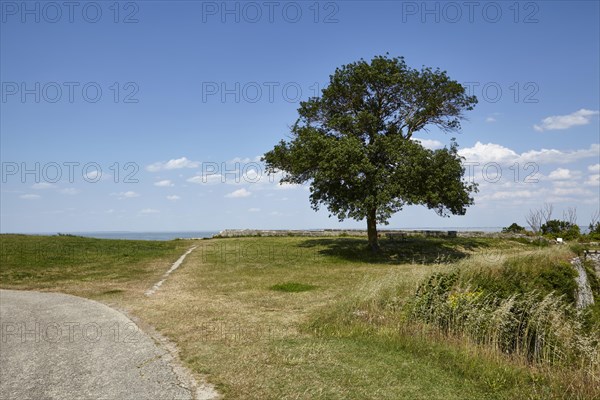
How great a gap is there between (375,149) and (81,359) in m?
21.9

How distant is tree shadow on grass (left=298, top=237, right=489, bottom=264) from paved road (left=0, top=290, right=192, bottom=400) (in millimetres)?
18595

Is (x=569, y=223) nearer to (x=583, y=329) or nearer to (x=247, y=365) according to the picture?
(x=583, y=329)

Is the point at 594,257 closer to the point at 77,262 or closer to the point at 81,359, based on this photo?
the point at 81,359

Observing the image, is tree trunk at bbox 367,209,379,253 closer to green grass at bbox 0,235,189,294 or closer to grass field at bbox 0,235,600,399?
grass field at bbox 0,235,600,399

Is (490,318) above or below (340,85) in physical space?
below

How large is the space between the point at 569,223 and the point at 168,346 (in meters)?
51.2

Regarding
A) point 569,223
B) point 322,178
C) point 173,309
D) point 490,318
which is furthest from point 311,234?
point 490,318

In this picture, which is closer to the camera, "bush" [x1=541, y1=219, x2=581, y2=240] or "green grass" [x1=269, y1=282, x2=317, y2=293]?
"green grass" [x1=269, y1=282, x2=317, y2=293]

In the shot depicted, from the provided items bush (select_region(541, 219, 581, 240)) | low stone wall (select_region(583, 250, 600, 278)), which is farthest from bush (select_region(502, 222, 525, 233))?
low stone wall (select_region(583, 250, 600, 278))

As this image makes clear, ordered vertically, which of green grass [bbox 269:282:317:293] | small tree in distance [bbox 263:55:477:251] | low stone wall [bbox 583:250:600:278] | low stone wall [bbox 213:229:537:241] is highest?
small tree in distance [bbox 263:55:477:251]

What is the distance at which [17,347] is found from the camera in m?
10.2

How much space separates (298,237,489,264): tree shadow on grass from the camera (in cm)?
2873

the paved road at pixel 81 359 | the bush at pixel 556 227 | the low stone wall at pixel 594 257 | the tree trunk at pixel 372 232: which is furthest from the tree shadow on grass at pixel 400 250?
the paved road at pixel 81 359

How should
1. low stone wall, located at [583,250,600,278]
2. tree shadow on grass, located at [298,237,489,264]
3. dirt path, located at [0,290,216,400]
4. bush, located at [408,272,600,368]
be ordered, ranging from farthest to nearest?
1. tree shadow on grass, located at [298,237,489,264]
2. low stone wall, located at [583,250,600,278]
3. bush, located at [408,272,600,368]
4. dirt path, located at [0,290,216,400]
